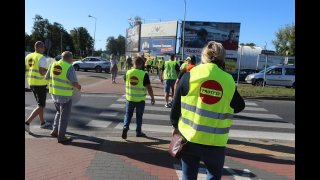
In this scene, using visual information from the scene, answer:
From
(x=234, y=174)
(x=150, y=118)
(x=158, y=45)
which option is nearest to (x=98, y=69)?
(x=158, y=45)

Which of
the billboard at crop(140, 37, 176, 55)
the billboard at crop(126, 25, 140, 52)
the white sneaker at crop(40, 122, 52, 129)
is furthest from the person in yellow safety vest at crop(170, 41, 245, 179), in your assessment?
the billboard at crop(126, 25, 140, 52)

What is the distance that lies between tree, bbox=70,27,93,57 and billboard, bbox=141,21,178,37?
5025cm

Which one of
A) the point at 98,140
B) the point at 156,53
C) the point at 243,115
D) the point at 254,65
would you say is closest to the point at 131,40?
the point at 156,53

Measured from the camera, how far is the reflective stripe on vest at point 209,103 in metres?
3.57

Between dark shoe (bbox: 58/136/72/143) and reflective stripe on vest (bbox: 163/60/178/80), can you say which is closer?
dark shoe (bbox: 58/136/72/143)

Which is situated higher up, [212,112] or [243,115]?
[212,112]

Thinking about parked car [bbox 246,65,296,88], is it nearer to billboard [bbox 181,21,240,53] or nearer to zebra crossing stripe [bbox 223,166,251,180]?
billboard [bbox 181,21,240,53]

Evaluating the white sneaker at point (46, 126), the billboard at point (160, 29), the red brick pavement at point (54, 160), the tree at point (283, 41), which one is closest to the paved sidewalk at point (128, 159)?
the red brick pavement at point (54, 160)

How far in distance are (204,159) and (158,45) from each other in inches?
2039

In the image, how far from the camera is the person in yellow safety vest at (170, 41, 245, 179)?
3.58 m

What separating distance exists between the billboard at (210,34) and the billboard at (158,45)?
35.5ft

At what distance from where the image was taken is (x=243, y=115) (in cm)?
1232
